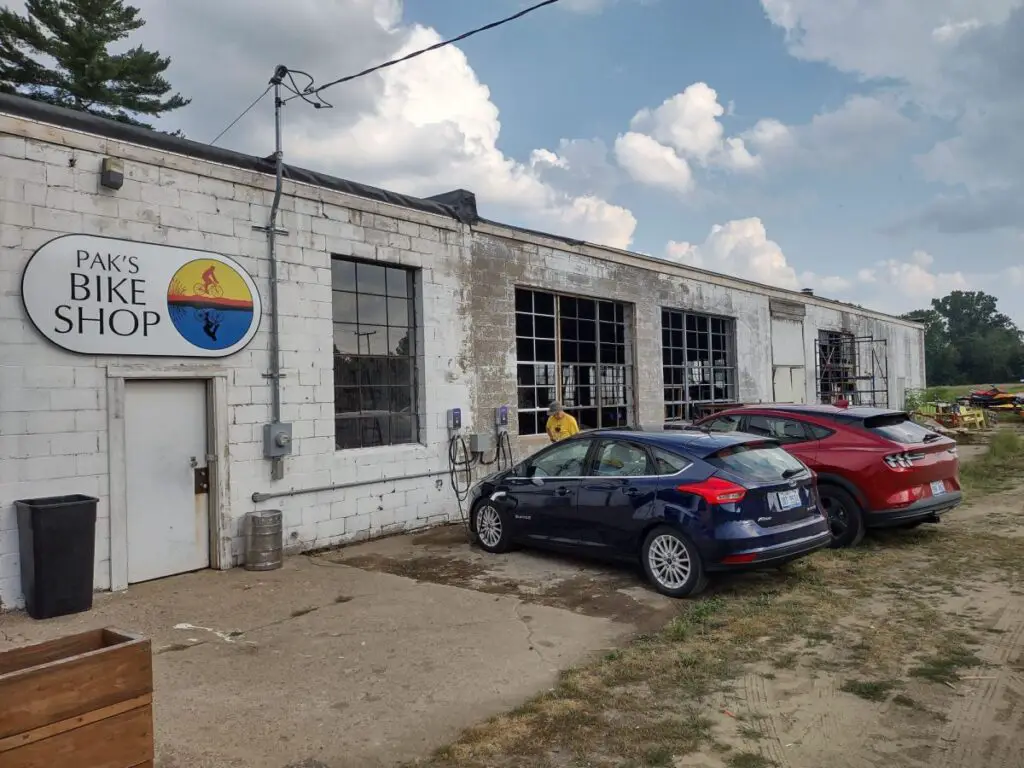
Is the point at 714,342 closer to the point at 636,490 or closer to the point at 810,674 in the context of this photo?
the point at 636,490

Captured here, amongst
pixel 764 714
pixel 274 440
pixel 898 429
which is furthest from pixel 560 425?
pixel 764 714

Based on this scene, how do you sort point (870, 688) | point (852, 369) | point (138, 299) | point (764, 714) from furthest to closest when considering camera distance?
point (852, 369)
point (138, 299)
point (870, 688)
point (764, 714)

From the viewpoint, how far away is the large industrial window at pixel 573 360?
12.1 metres

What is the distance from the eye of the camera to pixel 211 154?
8.02m

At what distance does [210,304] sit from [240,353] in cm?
61

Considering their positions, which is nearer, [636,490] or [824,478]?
[636,490]

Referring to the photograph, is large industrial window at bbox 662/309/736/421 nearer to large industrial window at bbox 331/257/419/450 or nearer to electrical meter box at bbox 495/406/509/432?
electrical meter box at bbox 495/406/509/432

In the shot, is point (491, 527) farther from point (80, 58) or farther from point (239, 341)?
point (80, 58)

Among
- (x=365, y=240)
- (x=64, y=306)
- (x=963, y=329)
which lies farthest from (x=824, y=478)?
(x=963, y=329)

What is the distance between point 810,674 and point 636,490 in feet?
8.00

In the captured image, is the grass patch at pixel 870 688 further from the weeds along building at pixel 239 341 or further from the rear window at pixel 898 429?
the weeds along building at pixel 239 341

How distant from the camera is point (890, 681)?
4570 millimetres

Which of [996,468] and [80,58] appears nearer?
[996,468]

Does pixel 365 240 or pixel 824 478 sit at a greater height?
pixel 365 240
